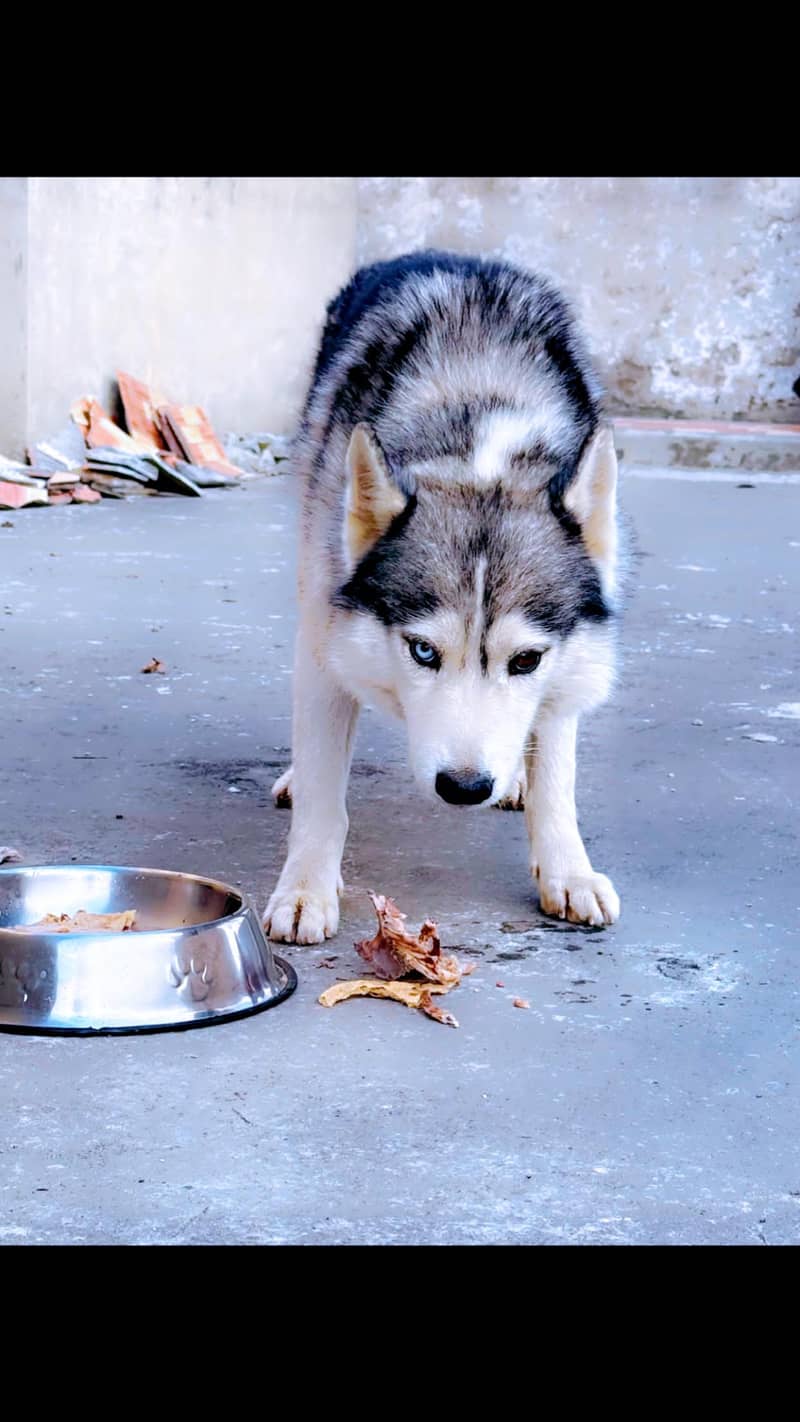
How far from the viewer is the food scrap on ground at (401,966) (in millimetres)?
3307

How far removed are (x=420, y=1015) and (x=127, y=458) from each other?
8.28m

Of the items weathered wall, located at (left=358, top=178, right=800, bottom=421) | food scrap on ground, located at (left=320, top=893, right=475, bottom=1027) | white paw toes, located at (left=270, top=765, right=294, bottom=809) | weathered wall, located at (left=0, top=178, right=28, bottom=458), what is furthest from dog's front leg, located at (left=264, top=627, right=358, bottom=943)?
weathered wall, located at (left=358, top=178, right=800, bottom=421)

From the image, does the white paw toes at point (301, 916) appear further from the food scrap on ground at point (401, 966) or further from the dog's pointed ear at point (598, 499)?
the dog's pointed ear at point (598, 499)

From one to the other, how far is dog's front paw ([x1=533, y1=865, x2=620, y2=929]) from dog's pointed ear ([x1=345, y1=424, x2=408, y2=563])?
34.7 inches

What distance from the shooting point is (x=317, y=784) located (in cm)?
376

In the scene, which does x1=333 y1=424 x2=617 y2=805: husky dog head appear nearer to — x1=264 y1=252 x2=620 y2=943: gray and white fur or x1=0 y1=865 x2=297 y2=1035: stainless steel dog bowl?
x1=264 y1=252 x2=620 y2=943: gray and white fur

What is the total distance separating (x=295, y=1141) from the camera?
270 centimetres

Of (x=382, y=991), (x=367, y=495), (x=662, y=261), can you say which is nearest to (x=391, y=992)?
(x=382, y=991)

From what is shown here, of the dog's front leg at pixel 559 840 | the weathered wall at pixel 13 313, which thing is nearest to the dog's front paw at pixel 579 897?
the dog's front leg at pixel 559 840

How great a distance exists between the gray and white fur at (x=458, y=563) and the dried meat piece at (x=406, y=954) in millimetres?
226

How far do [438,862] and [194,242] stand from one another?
9.55 metres

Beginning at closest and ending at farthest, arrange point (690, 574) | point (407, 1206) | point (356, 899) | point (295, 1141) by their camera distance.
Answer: point (407, 1206) → point (295, 1141) → point (356, 899) → point (690, 574)
